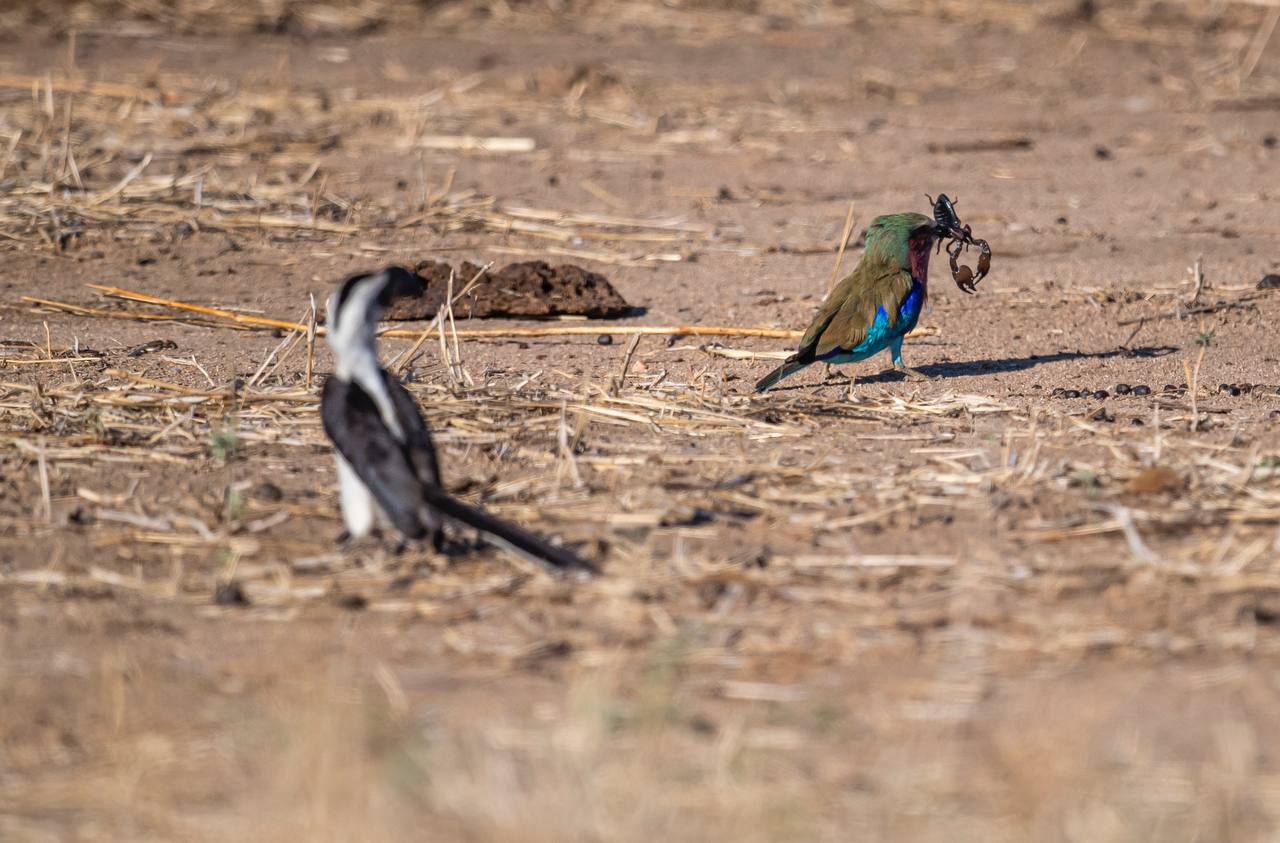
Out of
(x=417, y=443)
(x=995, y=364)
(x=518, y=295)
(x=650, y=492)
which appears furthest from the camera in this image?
(x=518, y=295)

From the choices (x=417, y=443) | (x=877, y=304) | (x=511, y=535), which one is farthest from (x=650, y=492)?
(x=877, y=304)

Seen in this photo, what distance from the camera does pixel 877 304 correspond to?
6.77 m

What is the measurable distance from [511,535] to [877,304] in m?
2.71

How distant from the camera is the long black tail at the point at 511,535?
4.52 m

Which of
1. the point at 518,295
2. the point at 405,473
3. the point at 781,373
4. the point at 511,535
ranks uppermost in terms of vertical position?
the point at 518,295

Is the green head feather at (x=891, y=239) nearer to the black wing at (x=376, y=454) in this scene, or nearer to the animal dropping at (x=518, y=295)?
the animal dropping at (x=518, y=295)

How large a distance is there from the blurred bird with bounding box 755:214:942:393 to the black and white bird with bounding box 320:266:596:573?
219 cm

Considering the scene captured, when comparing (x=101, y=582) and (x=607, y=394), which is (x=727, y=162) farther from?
(x=101, y=582)

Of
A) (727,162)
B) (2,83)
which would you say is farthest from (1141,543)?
(2,83)

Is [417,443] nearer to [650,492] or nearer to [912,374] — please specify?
[650,492]

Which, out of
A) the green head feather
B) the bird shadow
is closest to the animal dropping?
the bird shadow

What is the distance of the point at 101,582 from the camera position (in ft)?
15.1

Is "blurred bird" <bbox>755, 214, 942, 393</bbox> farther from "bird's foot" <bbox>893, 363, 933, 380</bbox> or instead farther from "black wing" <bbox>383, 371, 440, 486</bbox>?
"black wing" <bbox>383, 371, 440, 486</bbox>

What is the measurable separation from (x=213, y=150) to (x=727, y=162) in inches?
133
